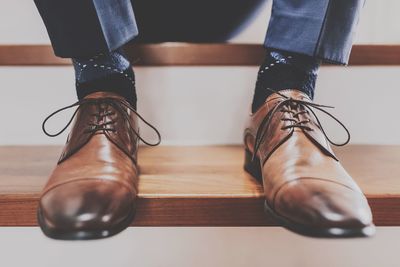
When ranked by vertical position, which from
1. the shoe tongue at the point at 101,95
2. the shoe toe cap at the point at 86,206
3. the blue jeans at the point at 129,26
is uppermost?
the blue jeans at the point at 129,26

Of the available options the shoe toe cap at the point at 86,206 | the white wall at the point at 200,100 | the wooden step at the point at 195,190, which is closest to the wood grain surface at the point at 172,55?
the white wall at the point at 200,100

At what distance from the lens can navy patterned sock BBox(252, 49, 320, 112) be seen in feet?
2.00

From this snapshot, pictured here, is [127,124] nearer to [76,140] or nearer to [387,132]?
[76,140]

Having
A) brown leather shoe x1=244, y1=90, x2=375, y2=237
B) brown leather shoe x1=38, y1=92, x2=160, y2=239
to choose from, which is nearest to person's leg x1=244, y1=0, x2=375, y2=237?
brown leather shoe x1=244, y1=90, x2=375, y2=237

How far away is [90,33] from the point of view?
1.82 feet

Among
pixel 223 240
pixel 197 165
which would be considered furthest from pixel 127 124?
pixel 223 240

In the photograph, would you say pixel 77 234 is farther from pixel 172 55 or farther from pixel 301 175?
pixel 172 55

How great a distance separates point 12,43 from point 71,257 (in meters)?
0.43

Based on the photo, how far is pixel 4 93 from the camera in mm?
854

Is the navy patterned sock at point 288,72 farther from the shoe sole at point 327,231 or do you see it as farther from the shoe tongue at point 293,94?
the shoe sole at point 327,231

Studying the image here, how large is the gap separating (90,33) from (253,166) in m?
0.29

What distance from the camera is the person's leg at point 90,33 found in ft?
1.80

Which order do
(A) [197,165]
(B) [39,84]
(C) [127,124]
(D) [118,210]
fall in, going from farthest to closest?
1. (B) [39,84]
2. (A) [197,165]
3. (C) [127,124]
4. (D) [118,210]

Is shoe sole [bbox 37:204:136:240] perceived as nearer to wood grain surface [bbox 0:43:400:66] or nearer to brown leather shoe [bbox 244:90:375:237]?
brown leather shoe [bbox 244:90:375:237]
